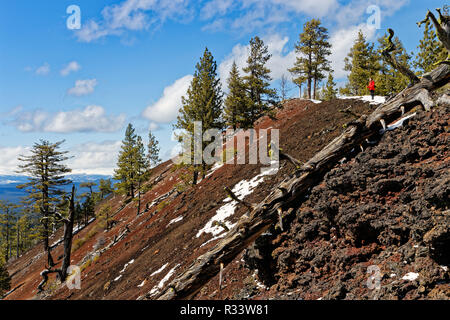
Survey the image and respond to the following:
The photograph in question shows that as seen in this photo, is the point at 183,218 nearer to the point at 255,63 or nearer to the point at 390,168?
the point at 390,168

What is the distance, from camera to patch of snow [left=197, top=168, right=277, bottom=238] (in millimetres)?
12570

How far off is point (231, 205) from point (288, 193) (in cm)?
791

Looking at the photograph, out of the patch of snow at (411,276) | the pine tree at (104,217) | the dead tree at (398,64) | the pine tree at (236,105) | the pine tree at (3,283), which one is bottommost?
the pine tree at (3,283)

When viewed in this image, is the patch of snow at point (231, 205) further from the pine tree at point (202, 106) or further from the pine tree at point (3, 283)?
the pine tree at point (3, 283)

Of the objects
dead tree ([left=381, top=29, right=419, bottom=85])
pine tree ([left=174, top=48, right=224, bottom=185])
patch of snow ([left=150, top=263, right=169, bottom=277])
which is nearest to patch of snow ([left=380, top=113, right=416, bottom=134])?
dead tree ([left=381, top=29, right=419, bottom=85])

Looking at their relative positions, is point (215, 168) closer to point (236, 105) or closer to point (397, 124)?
point (236, 105)

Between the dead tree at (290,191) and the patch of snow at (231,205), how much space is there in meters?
4.98

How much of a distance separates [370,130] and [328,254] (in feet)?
10.7

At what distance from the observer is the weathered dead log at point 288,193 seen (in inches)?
248

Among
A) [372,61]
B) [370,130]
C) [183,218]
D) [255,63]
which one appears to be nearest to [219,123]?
[183,218]

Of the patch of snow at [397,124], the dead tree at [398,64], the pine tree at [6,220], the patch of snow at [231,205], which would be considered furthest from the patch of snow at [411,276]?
the pine tree at [6,220]

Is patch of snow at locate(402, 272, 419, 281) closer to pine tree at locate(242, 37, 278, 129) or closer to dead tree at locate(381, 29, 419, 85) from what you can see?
dead tree at locate(381, 29, 419, 85)

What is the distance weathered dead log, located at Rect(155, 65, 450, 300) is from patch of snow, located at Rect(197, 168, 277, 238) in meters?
4.97
